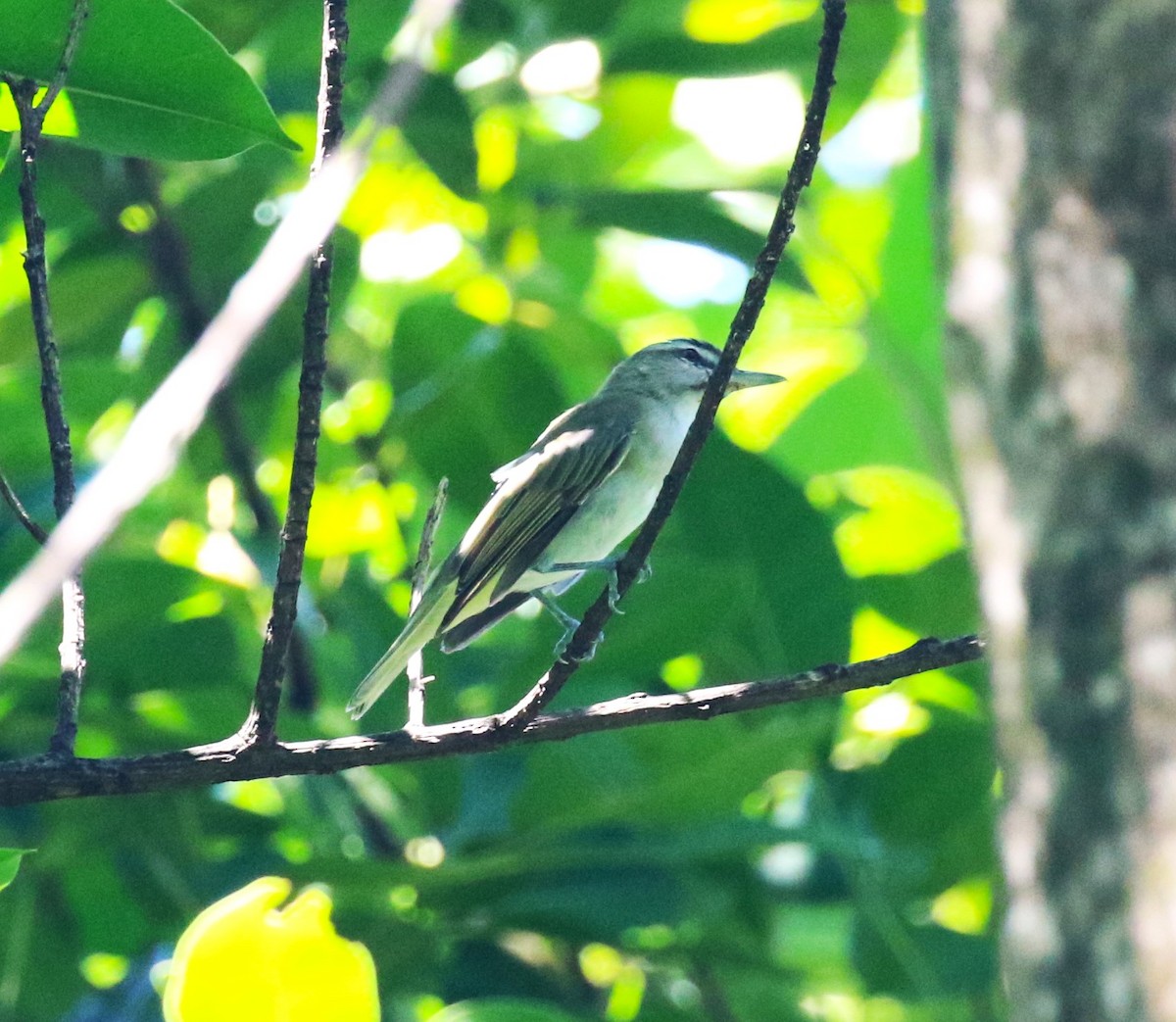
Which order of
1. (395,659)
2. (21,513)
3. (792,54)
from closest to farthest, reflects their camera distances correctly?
(21,513) < (395,659) < (792,54)

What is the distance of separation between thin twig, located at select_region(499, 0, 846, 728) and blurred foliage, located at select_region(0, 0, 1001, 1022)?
0.76m

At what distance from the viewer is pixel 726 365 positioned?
2.17 metres

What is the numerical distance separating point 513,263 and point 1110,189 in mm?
3533

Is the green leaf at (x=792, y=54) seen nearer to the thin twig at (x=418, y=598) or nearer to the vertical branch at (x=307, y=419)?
the thin twig at (x=418, y=598)

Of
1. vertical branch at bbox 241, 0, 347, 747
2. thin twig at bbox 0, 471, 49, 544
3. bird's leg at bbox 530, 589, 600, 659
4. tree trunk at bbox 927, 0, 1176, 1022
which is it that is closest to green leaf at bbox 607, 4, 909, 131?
bird's leg at bbox 530, 589, 600, 659

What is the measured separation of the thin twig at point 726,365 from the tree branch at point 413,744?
8cm

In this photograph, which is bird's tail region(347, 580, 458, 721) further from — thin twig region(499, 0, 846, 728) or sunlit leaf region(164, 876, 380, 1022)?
thin twig region(499, 0, 846, 728)

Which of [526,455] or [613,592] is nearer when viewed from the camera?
[613,592]

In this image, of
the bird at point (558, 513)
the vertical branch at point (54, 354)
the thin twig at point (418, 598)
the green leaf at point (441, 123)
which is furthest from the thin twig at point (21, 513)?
the green leaf at point (441, 123)

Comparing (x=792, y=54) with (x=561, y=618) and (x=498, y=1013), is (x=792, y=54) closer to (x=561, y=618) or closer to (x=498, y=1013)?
(x=561, y=618)

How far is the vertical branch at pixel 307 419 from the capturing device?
1939mm

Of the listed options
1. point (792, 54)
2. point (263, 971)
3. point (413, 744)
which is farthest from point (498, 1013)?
point (792, 54)

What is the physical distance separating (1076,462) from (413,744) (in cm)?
140

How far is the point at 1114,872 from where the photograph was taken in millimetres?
1033
